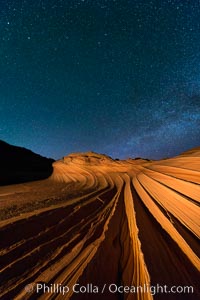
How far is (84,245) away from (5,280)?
1.02 metres

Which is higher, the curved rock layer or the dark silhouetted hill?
the dark silhouetted hill

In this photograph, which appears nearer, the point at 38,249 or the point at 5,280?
the point at 5,280

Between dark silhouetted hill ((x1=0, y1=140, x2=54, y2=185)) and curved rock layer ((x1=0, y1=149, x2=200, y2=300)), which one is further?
dark silhouetted hill ((x1=0, y1=140, x2=54, y2=185))

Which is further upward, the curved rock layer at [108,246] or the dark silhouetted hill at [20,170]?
the dark silhouetted hill at [20,170]

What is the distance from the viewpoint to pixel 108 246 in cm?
269

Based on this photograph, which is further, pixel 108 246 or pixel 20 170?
pixel 20 170

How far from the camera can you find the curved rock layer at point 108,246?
193 centimetres

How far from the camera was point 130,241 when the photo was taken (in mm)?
2848

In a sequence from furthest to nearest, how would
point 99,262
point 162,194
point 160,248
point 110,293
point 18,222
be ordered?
point 162,194 < point 18,222 < point 160,248 < point 99,262 < point 110,293

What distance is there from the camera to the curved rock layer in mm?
1931

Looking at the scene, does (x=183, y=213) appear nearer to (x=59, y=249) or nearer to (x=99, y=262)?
(x=99, y=262)

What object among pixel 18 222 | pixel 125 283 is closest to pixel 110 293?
pixel 125 283

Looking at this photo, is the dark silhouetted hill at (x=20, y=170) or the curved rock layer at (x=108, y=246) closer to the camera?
the curved rock layer at (x=108, y=246)

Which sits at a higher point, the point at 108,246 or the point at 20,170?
the point at 20,170
